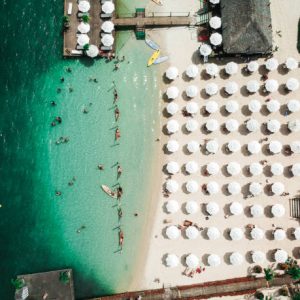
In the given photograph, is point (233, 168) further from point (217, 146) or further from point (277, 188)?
point (277, 188)

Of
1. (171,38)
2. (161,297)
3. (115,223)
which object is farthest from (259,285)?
(171,38)

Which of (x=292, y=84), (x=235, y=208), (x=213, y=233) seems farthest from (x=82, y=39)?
(x=213, y=233)

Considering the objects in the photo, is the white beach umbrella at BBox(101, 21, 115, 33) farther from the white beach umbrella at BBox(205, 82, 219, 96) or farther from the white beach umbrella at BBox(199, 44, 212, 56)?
the white beach umbrella at BBox(205, 82, 219, 96)

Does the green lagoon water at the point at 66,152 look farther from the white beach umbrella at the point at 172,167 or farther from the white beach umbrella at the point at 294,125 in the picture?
the white beach umbrella at the point at 294,125

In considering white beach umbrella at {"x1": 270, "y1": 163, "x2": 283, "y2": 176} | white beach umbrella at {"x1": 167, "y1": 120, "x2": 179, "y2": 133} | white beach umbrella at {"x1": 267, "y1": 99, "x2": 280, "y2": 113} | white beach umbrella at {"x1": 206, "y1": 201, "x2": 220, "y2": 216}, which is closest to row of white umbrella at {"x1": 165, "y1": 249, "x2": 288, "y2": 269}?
white beach umbrella at {"x1": 206, "y1": 201, "x2": 220, "y2": 216}

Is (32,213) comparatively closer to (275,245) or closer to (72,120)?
(72,120)

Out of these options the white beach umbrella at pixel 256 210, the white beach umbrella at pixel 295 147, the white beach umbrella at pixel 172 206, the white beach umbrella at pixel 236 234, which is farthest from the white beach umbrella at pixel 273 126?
the white beach umbrella at pixel 172 206
